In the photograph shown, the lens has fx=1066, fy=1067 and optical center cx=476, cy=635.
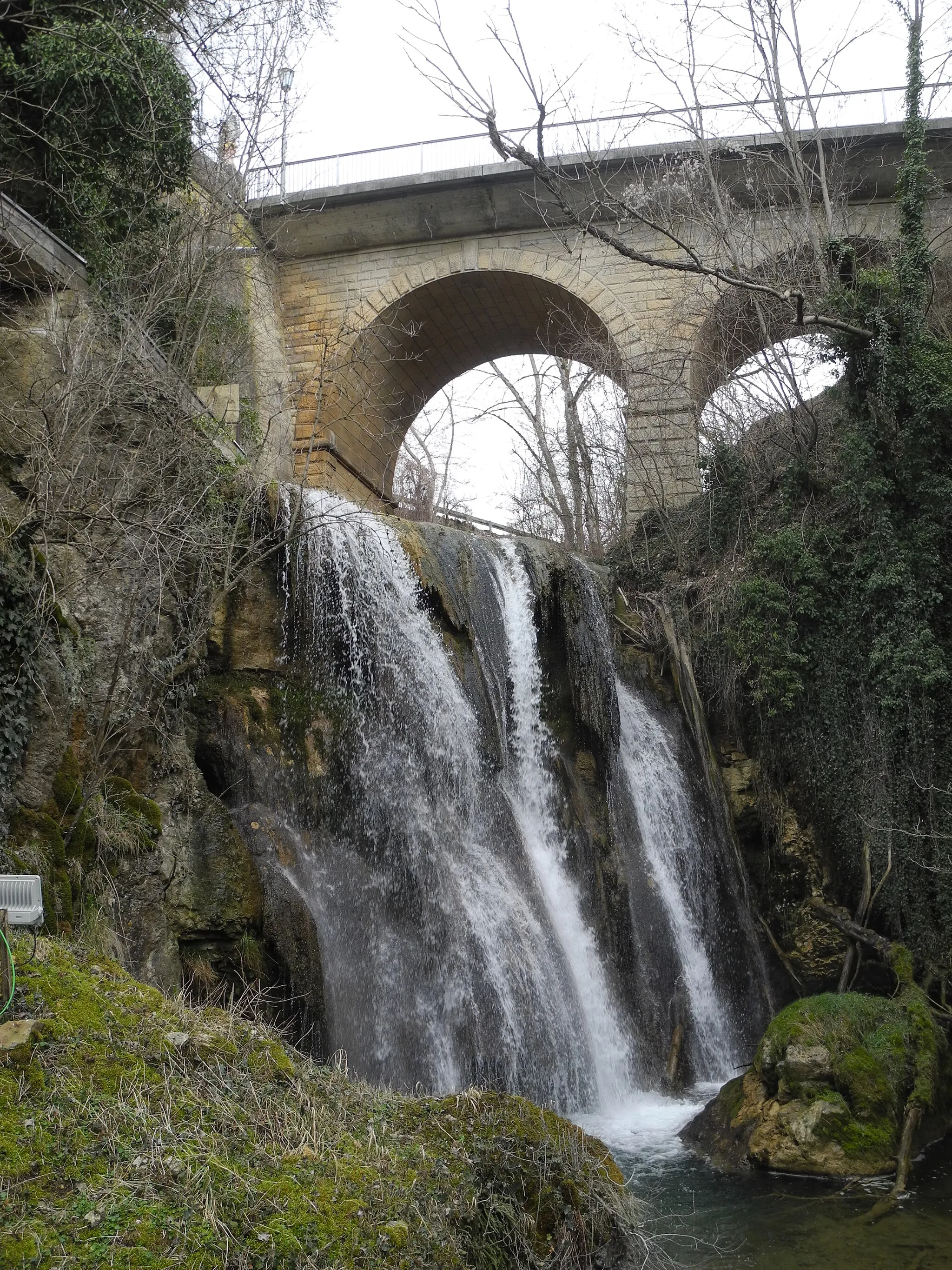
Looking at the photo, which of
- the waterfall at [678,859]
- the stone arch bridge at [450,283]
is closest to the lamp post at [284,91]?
the stone arch bridge at [450,283]

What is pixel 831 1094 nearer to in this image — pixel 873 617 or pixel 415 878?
pixel 415 878

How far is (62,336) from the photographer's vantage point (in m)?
8.02

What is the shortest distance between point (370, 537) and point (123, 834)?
4.03 metres

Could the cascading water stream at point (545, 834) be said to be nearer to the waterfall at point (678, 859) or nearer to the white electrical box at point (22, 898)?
the waterfall at point (678, 859)

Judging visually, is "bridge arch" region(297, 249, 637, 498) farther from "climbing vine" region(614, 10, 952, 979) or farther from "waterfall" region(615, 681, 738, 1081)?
"waterfall" region(615, 681, 738, 1081)

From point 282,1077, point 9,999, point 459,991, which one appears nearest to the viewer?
point 9,999

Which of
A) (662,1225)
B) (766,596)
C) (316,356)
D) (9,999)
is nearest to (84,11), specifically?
(316,356)

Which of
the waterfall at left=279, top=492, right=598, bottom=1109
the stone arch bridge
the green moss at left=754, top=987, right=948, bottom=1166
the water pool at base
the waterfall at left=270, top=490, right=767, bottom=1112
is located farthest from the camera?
the stone arch bridge

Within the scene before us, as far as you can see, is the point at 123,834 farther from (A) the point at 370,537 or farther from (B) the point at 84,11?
(B) the point at 84,11

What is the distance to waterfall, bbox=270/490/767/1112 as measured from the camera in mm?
7500

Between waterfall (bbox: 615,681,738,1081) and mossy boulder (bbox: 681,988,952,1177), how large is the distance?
1625 millimetres

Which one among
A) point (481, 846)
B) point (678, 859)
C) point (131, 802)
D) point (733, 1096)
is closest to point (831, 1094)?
point (733, 1096)

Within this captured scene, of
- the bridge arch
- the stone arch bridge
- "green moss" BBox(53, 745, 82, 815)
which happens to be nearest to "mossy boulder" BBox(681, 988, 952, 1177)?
"green moss" BBox(53, 745, 82, 815)

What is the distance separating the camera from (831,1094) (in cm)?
703
